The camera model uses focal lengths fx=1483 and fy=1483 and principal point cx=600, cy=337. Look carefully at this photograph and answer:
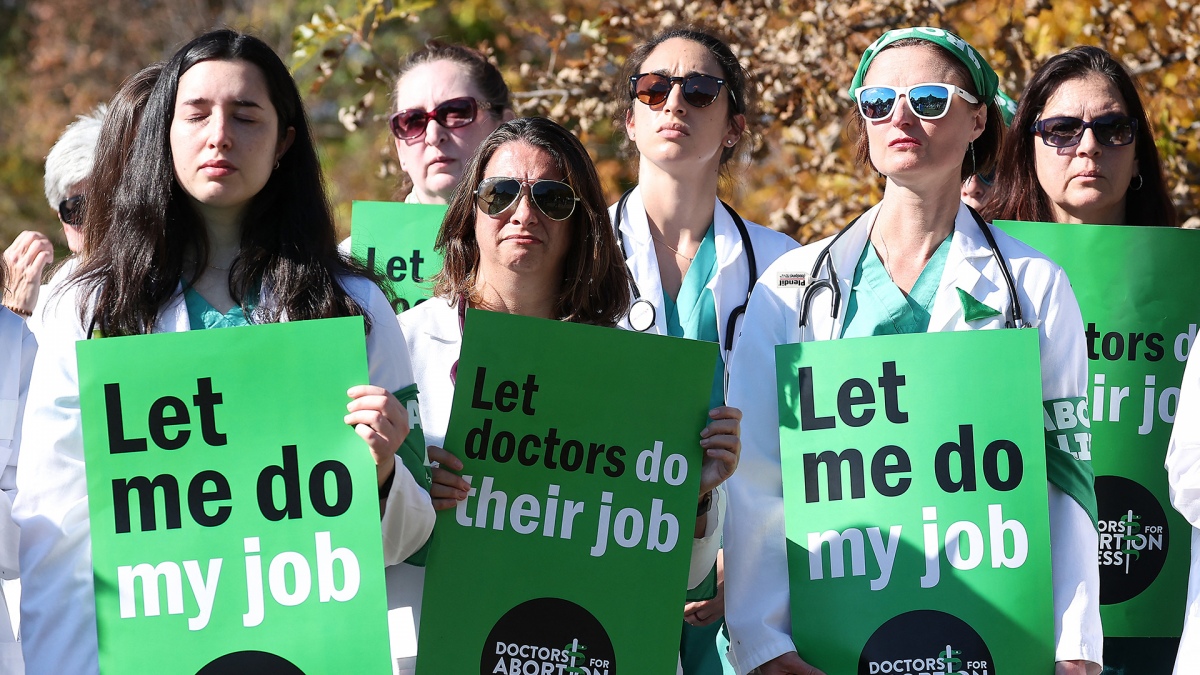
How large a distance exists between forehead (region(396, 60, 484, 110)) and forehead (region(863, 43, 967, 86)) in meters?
2.01

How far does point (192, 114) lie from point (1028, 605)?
221 centimetres

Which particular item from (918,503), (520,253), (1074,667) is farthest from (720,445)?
(1074,667)

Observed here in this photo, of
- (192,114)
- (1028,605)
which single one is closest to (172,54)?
(192,114)

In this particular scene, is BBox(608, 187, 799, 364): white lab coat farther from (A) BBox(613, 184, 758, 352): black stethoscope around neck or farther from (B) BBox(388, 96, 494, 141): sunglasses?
(B) BBox(388, 96, 494, 141): sunglasses

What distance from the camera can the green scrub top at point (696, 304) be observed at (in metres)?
4.48

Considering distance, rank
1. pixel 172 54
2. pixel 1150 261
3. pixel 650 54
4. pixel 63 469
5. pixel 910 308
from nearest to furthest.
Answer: pixel 63 469 < pixel 172 54 < pixel 910 308 < pixel 1150 261 < pixel 650 54

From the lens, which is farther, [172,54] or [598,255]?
[598,255]

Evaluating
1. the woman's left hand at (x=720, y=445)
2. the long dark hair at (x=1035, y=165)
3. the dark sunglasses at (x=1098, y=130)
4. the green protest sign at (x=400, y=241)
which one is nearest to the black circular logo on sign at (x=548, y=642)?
the woman's left hand at (x=720, y=445)

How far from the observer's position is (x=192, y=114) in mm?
3324

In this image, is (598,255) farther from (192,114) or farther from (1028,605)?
(1028,605)

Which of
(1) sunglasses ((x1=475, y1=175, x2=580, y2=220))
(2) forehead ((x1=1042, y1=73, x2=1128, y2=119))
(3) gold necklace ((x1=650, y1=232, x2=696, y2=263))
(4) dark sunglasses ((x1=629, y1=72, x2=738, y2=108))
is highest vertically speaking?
(4) dark sunglasses ((x1=629, y1=72, x2=738, y2=108))

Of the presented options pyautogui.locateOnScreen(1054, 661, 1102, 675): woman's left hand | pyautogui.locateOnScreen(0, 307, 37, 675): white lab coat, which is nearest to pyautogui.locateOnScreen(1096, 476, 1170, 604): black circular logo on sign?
pyautogui.locateOnScreen(1054, 661, 1102, 675): woman's left hand

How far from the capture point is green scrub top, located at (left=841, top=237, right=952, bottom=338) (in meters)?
3.70

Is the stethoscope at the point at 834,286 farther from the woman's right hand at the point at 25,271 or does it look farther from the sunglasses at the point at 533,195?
the woman's right hand at the point at 25,271
